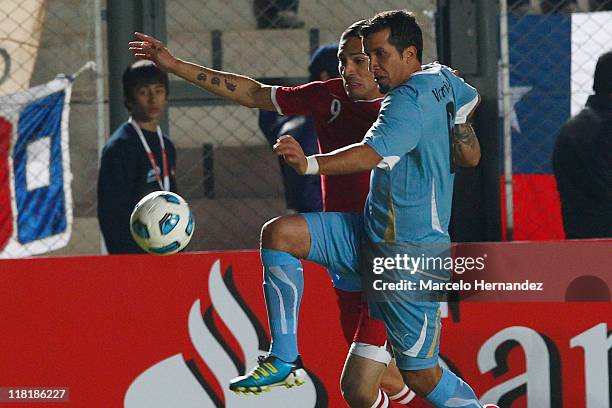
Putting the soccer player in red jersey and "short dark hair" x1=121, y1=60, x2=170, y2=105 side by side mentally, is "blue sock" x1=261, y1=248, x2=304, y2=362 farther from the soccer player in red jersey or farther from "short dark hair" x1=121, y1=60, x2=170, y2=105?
"short dark hair" x1=121, y1=60, x2=170, y2=105

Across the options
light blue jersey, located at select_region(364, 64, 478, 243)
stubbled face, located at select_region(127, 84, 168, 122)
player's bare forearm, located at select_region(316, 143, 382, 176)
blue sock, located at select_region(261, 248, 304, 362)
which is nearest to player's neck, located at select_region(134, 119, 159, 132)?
stubbled face, located at select_region(127, 84, 168, 122)

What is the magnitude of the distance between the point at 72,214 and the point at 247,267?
Result: 1514mm

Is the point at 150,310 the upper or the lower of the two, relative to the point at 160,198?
lower

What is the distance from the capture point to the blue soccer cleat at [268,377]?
224 inches

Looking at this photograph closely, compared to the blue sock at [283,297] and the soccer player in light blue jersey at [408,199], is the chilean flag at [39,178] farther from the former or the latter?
the soccer player in light blue jersey at [408,199]

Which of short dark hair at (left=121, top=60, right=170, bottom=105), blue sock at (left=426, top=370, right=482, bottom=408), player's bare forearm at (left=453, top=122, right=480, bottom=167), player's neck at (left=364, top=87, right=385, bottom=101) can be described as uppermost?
short dark hair at (left=121, top=60, right=170, bottom=105)

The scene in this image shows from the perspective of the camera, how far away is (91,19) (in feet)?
26.1

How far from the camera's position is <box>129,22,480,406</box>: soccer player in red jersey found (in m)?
6.02

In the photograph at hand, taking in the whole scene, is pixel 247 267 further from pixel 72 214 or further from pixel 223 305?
pixel 72 214

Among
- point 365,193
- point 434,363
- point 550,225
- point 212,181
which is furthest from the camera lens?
point 212,181

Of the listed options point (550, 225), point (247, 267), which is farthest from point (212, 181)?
point (550, 225)

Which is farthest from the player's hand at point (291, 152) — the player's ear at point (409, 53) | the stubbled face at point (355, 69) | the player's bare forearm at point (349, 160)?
the stubbled face at point (355, 69)

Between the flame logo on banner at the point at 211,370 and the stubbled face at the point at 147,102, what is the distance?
3.37 ft

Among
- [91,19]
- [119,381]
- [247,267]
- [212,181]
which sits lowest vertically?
[119,381]
